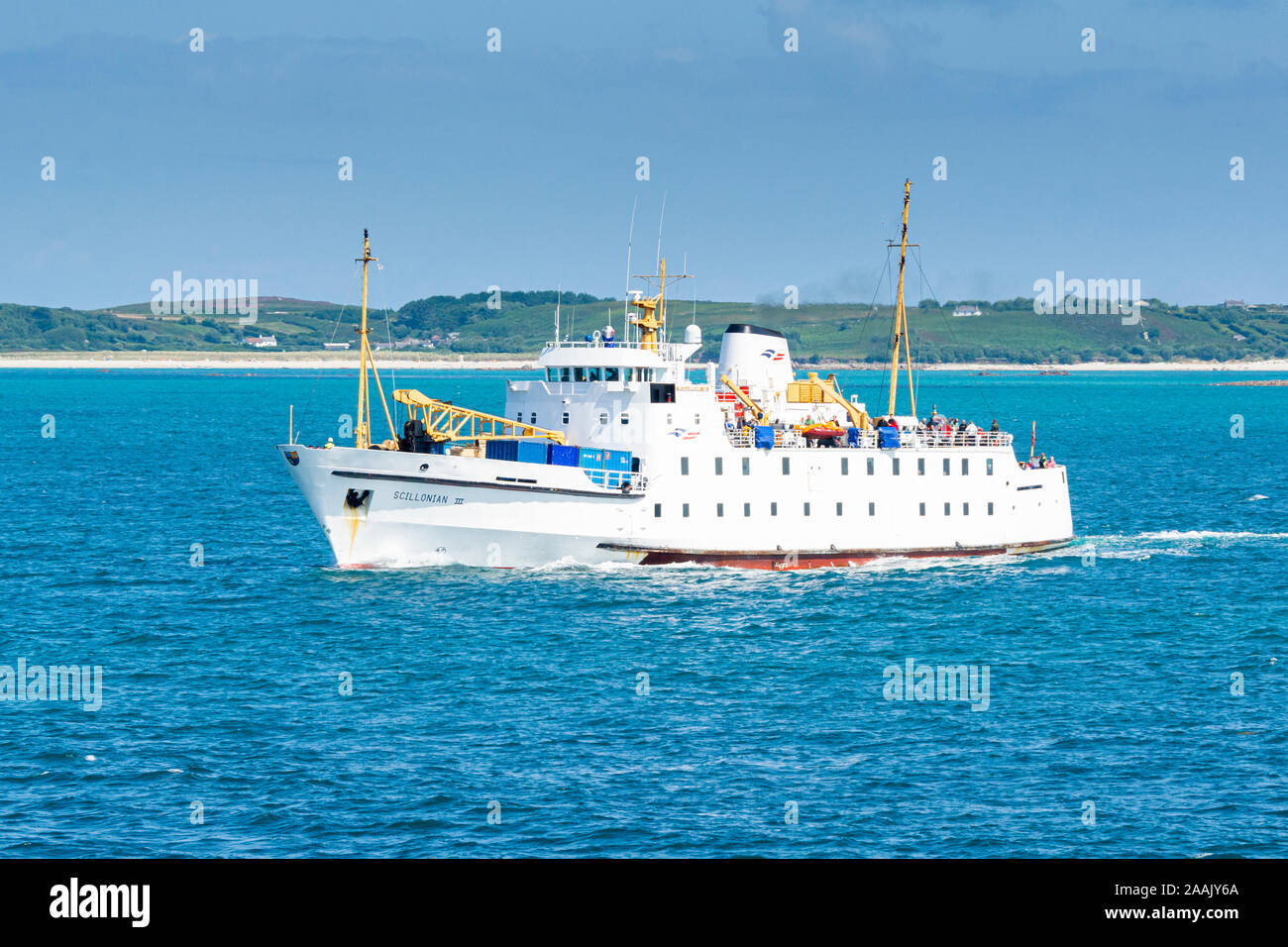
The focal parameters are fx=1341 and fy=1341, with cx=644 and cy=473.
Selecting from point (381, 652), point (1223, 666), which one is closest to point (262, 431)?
point (381, 652)

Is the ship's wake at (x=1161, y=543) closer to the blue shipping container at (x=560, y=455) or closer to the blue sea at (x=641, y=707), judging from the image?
the blue sea at (x=641, y=707)

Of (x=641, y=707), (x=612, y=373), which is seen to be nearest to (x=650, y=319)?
(x=612, y=373)

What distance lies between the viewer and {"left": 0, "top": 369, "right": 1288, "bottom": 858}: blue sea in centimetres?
2386

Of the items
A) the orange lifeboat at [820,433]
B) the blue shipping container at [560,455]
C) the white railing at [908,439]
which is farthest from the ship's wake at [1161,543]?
the blue shipping container at [560,455]

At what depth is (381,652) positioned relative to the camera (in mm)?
36406

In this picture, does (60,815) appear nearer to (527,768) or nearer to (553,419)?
(527,768)

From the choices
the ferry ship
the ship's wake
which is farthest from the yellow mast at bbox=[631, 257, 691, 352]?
the ship's wake

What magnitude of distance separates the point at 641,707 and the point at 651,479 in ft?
51.0

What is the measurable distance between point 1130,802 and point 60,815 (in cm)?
1965

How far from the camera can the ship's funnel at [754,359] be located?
181ft

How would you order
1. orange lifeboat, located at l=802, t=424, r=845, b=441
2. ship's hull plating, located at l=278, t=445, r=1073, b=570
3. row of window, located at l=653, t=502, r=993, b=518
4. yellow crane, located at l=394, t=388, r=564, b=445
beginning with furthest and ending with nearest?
orange lifeboat, located at l=802, t=424, r=845, b=441 → row of window, located at l=653, t=502, r=993, b=518 → yellow crane, located at l=394, t=388, r=564, b=445 → ship's hull plating, located at l=278, t=445, r=1073, b=570

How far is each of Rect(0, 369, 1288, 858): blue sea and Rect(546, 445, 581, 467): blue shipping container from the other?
148 inches

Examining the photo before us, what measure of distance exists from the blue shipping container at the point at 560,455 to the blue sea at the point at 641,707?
12.3ft

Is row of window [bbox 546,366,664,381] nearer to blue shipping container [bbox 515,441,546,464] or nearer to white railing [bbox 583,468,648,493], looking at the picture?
white railing [bbox 583,468,648,493]
